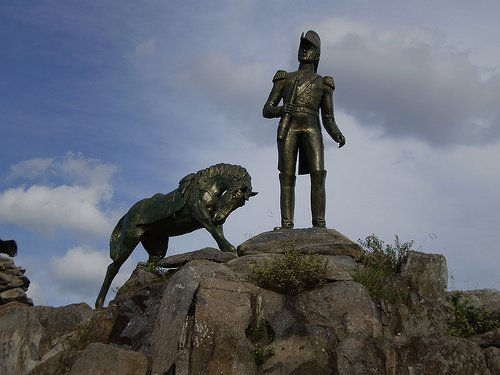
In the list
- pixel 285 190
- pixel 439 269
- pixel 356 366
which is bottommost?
pixel 356 366

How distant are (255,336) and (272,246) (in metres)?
2.34

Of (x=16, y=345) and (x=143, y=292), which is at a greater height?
(x=143, y=292)

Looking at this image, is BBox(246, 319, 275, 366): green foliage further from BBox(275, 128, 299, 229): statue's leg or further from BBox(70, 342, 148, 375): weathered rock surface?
BBox(275, 128, 299, 229): statue's leg

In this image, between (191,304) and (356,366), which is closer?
(356,366)

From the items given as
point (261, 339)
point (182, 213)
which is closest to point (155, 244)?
point (182, 213)

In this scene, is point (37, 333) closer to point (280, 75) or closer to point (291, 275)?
point (291, 275)

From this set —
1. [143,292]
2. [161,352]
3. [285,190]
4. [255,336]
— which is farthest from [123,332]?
[285,190]

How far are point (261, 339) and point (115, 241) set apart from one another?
476cm

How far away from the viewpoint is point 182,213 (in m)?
11.3

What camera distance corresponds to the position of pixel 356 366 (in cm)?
779

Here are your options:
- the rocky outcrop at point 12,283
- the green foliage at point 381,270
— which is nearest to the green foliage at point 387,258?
the green foliage at point 381,270

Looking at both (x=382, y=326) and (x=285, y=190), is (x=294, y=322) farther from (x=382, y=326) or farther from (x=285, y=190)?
(x=285, y=190)

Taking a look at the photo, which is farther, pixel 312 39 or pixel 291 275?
pixel 312 39

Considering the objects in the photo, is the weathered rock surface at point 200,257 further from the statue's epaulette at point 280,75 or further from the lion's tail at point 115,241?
the statue's epaulette at point 280,75
